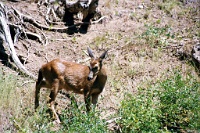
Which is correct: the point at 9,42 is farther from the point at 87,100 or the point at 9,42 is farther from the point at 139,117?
the point at 139,117

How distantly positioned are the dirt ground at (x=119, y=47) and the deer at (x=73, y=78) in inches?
31.7

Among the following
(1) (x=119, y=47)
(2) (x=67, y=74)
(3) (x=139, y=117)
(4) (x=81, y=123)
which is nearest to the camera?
(4) (x=81, y=123)

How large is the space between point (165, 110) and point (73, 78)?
2.40m

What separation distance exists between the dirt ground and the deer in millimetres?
804

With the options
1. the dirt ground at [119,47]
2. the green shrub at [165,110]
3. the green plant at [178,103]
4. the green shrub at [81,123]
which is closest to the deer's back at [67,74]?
the dirt ground at [119,47]

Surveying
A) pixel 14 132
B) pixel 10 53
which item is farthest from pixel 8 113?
pixel 10 53

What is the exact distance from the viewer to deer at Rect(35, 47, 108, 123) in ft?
30.5

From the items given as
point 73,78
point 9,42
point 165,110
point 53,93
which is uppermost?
point 9,42

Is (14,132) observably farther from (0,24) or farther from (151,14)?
(151,14)

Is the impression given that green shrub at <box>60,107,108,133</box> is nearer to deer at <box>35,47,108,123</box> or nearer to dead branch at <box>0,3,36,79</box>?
deer at <box>35,47,108,123</box>

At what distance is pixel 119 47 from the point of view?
1270 cm

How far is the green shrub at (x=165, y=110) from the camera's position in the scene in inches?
311

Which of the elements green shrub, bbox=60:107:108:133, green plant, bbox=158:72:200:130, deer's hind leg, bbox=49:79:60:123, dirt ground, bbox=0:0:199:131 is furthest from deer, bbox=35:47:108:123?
green plant, bbox=158:72:200:130

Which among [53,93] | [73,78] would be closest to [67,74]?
[73,78]
